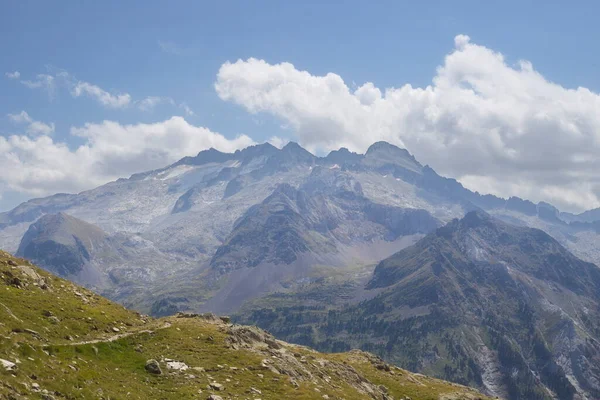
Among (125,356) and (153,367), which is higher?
(125,356)

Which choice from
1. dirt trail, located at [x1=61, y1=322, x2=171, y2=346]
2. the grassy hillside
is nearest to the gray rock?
the grassy hillside

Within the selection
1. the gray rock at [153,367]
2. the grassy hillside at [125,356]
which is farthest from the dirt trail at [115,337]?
the gray rock at [153,367]

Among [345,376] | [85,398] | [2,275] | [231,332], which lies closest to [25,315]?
[2,275]

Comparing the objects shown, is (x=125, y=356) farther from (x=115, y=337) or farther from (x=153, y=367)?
(x=115, y=337)

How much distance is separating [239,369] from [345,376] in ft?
84.3

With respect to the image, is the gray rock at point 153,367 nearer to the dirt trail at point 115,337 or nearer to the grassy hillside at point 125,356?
the grassy hillside at point 125,356

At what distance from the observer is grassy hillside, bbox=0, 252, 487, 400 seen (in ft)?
135

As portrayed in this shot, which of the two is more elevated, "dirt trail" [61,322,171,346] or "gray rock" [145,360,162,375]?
"dirt trail" [61,322,171,346]

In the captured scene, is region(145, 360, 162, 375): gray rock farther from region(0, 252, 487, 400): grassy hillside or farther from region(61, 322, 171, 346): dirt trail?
region(61, 322, 171, 346): dirt trail

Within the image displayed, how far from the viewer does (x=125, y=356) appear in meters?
55.0

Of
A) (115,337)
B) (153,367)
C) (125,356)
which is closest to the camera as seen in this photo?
(153,367)

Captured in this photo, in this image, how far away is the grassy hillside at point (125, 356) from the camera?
4109cm

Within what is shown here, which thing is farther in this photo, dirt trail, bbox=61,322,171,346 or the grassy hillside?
dirt trail, bbox=61,322,171,346

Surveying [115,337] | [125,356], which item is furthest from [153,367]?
[115,337]
